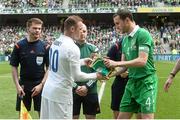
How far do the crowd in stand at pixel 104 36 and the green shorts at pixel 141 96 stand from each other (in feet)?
135

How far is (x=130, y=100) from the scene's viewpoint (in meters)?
7.70

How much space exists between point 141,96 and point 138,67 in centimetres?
45

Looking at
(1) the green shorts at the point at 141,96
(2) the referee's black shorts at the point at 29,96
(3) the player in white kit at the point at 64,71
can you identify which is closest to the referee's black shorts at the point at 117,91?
(1) the green shorts at the point at 141,96

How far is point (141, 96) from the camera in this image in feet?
24.6

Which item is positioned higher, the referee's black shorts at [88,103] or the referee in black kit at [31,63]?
the referee in black kit at [31,63]

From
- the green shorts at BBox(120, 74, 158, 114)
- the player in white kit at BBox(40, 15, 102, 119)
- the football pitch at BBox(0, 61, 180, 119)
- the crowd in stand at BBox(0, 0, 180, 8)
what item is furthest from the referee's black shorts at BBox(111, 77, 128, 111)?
the crowd in stand at BBox(0, 0, 180, 8)

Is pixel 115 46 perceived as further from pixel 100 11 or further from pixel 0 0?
pixel 0 0

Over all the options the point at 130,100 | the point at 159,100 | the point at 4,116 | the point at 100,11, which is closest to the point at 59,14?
the point at 100,11

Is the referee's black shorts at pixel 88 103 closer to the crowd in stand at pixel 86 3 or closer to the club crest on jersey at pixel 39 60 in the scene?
the club crest on jersey at pixel 39 60

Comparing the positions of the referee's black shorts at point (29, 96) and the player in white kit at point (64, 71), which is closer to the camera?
the player in white kit at point (64, 71)

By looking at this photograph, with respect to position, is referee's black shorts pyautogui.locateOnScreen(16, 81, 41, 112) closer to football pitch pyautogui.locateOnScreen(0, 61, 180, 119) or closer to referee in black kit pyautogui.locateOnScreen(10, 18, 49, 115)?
referee in black kit pyautogui.locateOnScreen(10, 18, 49, 115)

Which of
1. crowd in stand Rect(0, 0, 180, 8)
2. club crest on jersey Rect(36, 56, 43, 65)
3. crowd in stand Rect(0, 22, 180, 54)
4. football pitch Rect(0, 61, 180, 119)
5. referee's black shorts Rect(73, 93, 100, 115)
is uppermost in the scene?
club crest on jersey Rect(36, 56, 43, 65)

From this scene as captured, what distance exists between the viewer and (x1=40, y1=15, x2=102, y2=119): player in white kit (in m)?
6.55

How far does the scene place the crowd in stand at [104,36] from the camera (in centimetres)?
5025
